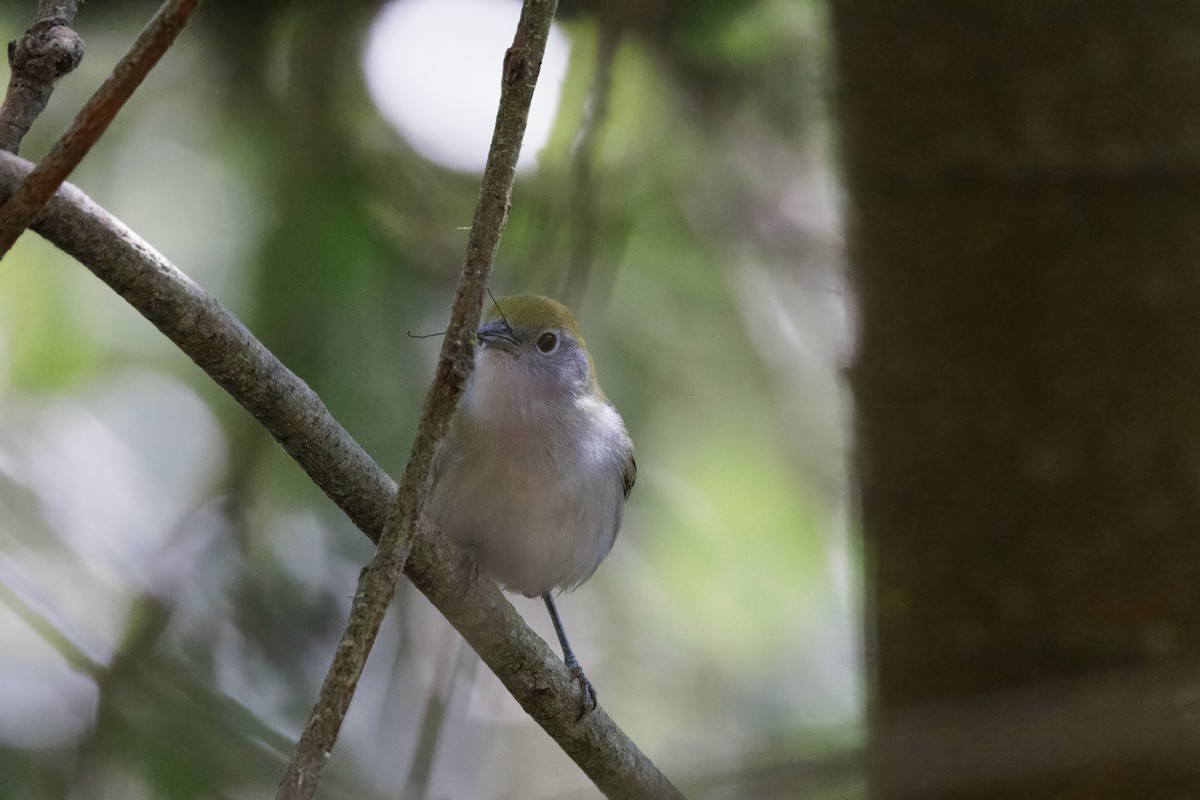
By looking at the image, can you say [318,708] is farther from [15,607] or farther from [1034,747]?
[15,607]

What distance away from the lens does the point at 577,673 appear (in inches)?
152

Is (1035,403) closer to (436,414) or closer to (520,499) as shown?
(436,414)

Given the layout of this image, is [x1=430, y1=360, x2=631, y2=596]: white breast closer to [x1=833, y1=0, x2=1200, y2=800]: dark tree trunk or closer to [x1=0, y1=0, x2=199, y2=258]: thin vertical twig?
[x1=833, y1=0, x2=1200, y2=800]: dark tree trunk

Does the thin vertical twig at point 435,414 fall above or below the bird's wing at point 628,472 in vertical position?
below

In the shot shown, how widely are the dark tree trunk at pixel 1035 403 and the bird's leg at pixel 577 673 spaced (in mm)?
1491

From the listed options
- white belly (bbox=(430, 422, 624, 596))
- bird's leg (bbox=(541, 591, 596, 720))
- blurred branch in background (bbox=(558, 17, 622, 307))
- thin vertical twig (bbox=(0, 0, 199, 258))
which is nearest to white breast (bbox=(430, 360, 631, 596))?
white belly (bbox=(430, 422, 624, 596))

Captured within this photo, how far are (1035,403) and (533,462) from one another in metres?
2.39

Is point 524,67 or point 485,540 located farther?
point 485,540

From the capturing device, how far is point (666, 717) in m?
5.91

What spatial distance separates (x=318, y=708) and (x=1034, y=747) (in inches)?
39.4

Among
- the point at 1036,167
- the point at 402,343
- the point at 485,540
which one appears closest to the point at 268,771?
the point at 485,540

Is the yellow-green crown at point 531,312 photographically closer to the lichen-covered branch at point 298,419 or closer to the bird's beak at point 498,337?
the bird's beak at point 498,337

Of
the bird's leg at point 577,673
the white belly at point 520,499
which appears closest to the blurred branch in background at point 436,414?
the bird's leg at point 577,673

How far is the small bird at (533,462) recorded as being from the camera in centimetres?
388
